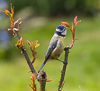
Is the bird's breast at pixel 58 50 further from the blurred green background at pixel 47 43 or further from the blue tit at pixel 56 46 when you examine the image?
the blurred green background at pixel 47 43

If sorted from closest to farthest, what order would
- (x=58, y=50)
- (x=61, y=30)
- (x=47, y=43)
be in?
(x=61, y=30) < (x=58, y=50) < (x=47, y=43)

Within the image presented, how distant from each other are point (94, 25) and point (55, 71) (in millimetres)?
2394

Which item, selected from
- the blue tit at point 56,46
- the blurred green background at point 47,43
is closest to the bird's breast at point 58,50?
the blue tit at point 56,46

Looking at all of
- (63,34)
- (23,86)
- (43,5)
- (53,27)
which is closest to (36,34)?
(53,27)

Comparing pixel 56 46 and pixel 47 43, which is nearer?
pixel 56 46

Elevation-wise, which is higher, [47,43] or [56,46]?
[56,46]

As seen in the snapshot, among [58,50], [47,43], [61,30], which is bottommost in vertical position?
[47,43]

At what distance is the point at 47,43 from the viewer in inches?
215

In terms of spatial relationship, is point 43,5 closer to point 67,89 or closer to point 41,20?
point 41,20

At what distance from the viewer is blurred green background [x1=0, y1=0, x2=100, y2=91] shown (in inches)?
142

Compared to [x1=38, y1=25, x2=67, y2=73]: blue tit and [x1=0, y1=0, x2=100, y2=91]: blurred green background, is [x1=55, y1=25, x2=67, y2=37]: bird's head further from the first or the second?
[x1=0, y1=0, x2=100, y2=91]: blurred green background

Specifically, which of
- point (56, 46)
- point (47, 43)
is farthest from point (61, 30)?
point (47, 43)

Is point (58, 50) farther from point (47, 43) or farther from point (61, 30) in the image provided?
point (47, 43)

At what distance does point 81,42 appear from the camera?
506cm
